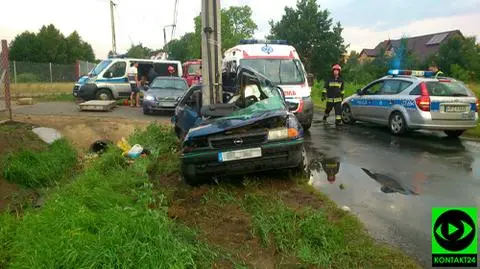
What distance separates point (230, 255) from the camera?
374 cm

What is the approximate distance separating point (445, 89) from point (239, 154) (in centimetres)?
672

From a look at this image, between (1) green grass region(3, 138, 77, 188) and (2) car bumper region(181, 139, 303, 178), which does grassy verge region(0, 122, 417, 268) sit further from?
(1) green grass region(3, 138, 77, 188)

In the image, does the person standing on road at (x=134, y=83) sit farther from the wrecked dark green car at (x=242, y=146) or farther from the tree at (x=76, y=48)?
the tree at (x=76, y=48)

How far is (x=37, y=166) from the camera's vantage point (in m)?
7.69

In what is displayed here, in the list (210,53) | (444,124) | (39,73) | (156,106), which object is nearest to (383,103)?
(444,124)

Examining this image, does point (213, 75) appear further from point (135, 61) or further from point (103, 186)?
point (135, 61)

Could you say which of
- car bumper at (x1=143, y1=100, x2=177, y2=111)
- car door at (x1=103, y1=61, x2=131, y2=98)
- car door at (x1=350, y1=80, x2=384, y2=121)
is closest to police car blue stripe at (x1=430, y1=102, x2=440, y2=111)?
→ car door at (x1=350, y1=80, x2=384, y2=121)

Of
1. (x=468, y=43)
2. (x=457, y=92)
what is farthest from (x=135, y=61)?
(x=468, y=43)

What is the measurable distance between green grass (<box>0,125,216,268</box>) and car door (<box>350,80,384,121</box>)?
25.9 feet

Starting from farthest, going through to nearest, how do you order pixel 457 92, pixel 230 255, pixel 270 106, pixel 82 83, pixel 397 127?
pixel 82 83 → pixel 397 127 → pixel 457 92 → pixel 270 106 → pixel 230 255

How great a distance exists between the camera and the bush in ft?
85.5

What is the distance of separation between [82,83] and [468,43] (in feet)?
106

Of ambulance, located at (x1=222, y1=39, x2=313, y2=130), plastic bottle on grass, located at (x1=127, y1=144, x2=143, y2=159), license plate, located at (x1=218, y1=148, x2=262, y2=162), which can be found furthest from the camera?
ambulance, located at (x1=222, y1=39, x2=313, y2=130)

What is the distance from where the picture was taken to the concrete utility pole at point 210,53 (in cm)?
816
